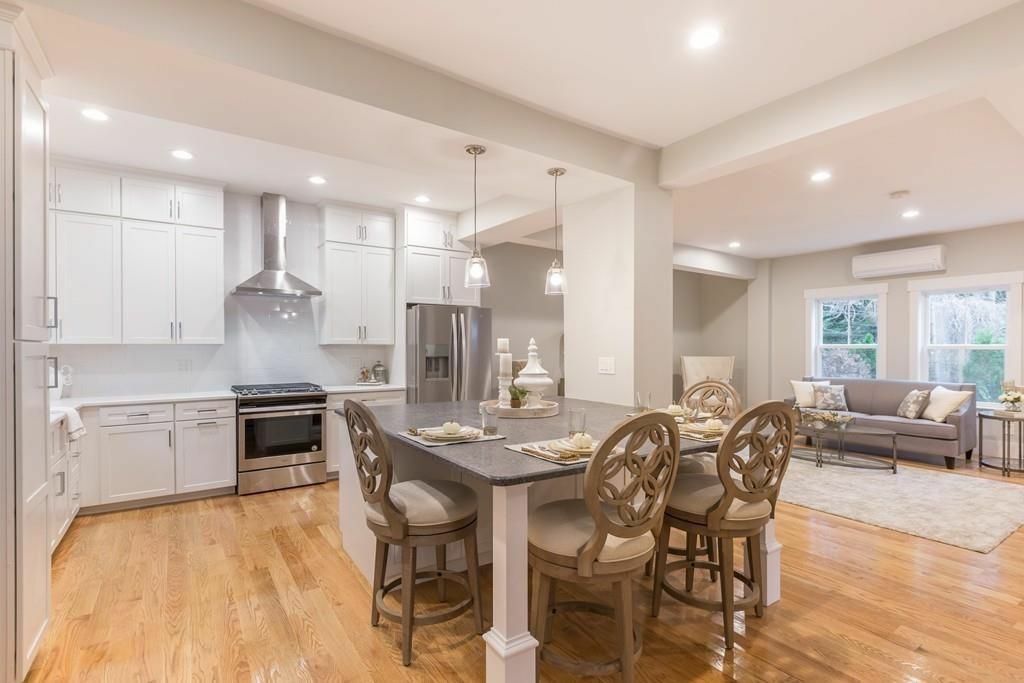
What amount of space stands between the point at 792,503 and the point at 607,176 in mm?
3016

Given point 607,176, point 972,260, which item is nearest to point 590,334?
point 607,176

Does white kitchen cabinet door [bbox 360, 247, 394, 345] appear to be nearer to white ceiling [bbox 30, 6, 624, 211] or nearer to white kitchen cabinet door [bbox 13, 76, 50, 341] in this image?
white ceiling [bbox 30, 6, 624, 211]

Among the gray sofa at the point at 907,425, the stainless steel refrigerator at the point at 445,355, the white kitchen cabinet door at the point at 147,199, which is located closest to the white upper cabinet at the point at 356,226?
the stainless steel refrigerator at the point at 445,355

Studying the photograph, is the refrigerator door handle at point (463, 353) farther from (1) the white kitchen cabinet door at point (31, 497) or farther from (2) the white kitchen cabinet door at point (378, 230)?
(1) the white kitchen cabinet door at point (31, 497)

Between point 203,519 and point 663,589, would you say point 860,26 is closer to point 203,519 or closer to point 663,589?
point 663,589

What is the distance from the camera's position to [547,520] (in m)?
1.95

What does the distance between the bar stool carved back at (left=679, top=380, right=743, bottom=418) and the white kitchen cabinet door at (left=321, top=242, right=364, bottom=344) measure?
3311mm

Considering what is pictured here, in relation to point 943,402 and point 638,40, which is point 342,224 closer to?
point 638,40

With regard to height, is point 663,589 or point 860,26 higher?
point 860,26

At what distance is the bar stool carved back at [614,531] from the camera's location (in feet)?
5.48

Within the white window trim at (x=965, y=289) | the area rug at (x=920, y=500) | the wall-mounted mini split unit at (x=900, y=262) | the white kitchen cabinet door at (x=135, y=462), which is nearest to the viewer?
the area rug at (x=920, y=500)

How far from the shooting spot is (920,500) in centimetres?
420

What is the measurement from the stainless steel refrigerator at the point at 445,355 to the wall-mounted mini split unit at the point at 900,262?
5.29 m

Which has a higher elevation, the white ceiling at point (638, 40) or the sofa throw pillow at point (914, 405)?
the white ceiling at point (638, 40)
